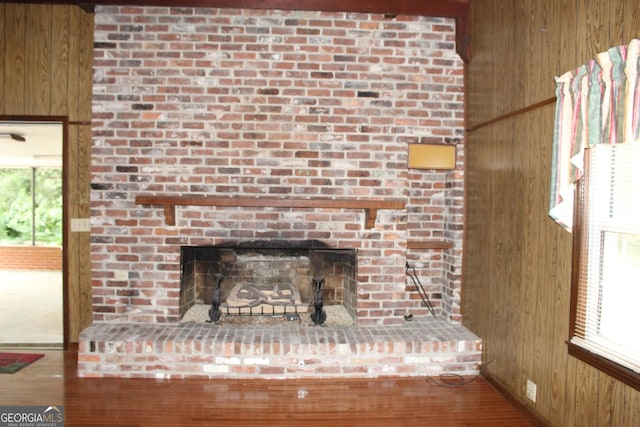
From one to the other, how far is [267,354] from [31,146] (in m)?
6.12

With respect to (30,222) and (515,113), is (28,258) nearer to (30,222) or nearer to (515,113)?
(30,222)

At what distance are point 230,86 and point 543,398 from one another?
2.99 meters

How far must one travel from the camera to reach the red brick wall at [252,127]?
3.00 m

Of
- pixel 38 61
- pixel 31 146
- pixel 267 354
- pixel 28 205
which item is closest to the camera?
pixel 267 354

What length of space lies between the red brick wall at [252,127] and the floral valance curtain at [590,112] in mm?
1190

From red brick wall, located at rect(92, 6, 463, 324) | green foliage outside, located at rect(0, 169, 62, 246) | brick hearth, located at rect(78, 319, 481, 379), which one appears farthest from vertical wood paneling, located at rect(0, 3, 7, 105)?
green foliage outside, located at rect(0, 169, 62, 246)

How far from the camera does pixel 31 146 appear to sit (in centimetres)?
641

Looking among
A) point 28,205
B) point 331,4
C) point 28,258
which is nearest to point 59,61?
point 331,4

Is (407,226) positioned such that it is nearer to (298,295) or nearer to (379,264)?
(379,264)

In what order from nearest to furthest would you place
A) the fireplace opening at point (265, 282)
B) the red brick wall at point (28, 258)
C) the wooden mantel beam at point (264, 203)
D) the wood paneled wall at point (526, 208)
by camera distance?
the wood paneled wall at point (526, 208) → the wooden mantel beam at point (264, 203) → the fireplace opening at point (265, 282) → the red brick wall at point (28, 258)

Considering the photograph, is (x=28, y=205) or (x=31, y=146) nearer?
(x=31, y=146)

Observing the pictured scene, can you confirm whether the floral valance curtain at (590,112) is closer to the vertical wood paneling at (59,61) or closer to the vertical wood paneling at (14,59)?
the vertical wood paneling at (59,61)

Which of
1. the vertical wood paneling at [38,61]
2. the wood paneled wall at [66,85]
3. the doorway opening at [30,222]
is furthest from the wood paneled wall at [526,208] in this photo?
the doorway opening at [30,222]

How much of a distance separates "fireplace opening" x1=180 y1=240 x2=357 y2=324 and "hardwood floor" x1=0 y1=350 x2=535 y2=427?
23.9 inches
